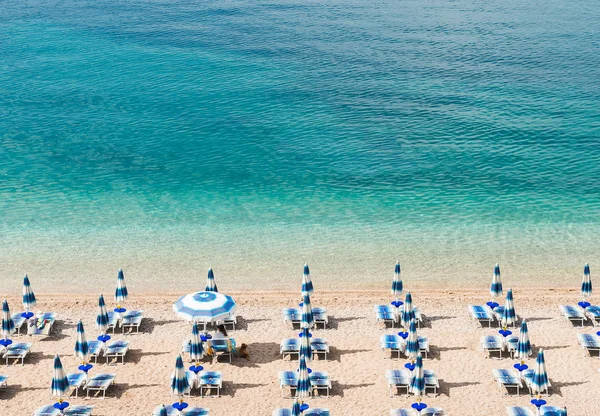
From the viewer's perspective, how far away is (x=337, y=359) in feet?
91.8

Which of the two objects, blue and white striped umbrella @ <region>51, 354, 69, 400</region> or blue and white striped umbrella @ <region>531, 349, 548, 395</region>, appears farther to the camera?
blue and white striped umbrella @ <region>531, 349, 548, 395</region>

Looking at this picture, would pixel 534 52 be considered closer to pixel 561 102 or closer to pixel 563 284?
pixel 561 102

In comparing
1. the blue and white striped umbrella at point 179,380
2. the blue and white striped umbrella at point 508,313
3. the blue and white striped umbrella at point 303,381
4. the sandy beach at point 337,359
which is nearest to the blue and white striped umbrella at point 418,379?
the sandy beach at point 337,359

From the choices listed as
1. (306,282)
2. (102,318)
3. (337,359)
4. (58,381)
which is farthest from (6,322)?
(337,359)

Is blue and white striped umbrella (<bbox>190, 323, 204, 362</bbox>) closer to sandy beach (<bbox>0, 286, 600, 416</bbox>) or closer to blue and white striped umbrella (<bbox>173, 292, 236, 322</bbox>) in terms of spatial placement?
blue and white striped umbrella (<bbox>173, 292, 236, 322</bbox>)

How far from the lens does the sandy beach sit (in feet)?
82.4

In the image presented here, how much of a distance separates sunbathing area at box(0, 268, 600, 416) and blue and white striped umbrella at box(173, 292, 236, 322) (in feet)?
0.17

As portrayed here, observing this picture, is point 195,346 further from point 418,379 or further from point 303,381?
point 418,379

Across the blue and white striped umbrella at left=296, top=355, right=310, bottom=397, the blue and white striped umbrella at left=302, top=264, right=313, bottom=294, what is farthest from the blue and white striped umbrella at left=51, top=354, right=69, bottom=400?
the blue and white striped umbrella at left=302, top=264, right=313, bottom=294

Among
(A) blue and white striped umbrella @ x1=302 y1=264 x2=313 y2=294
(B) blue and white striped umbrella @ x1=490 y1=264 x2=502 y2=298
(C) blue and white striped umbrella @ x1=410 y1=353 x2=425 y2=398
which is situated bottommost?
Result: (C) blue and white striped umbrella @ x1=410 y1=353 x2=425 y2=398

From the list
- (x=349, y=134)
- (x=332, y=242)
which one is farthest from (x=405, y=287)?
(x=349, y=134)

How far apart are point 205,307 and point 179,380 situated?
167 inches

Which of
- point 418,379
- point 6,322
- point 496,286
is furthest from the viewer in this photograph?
point 496,286

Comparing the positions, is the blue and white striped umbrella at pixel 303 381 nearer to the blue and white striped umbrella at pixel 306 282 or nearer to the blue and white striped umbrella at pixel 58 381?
the blue and white striped umbrella at pixel 306 282
